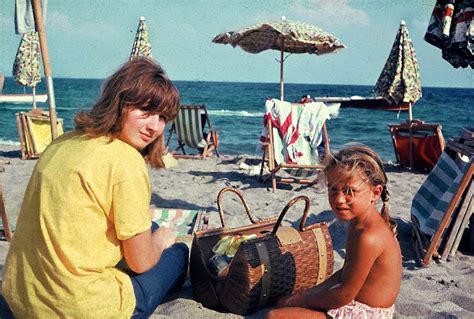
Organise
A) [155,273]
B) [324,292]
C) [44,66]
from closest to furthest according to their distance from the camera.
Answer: [324,292] < [155,273] < [44,66]

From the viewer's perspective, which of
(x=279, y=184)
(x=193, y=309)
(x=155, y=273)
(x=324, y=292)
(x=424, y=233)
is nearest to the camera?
(x=324, y=292)

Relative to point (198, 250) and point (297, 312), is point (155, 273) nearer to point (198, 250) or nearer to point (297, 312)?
point (198, 250)

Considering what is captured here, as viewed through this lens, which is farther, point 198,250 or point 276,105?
point 276,105

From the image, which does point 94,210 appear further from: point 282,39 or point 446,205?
point 282,39

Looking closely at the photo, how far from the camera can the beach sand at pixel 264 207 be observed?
2615 millimetres

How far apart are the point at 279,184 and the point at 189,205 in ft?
5.12

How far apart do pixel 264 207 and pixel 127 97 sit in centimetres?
339

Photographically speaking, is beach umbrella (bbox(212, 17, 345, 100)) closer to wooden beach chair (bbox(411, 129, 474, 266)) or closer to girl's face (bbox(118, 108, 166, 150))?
wooden beach chair (bbox(411, 129, 474, 266))

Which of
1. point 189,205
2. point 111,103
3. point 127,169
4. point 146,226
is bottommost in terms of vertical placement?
point 189,205

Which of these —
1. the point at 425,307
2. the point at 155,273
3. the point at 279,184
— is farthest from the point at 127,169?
the point at 279,184

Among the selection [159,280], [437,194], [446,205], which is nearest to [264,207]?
[437,194]

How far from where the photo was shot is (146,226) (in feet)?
5.77

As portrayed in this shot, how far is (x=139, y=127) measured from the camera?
6.01ft

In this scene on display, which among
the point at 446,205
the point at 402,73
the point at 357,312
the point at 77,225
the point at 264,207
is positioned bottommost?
the point at 264,207
